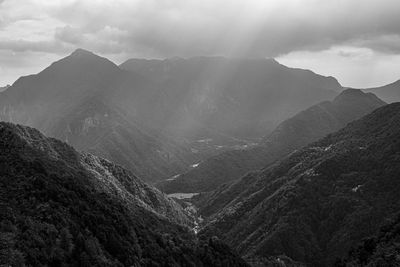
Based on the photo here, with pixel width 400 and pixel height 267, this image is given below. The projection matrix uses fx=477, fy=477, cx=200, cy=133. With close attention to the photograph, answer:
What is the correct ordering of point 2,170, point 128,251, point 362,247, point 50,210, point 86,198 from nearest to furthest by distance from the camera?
point 50,210, point 128,251, point 2,170, point 86,198, point 362,247

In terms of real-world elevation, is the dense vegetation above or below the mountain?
below

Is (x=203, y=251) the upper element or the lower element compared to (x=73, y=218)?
lower

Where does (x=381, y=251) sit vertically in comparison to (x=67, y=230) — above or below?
below

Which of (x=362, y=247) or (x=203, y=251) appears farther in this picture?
(x=362, y=247)

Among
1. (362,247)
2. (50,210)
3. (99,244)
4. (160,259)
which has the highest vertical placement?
(50,210)

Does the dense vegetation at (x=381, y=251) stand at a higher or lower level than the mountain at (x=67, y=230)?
lower

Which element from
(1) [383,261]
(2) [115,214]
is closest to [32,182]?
(2) [115,214]

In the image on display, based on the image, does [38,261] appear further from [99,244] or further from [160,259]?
[160,259]

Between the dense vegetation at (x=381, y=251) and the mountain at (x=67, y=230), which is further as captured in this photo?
the dense vegetation at (x=381, y=251)

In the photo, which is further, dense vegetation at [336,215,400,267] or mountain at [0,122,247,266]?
dense vegetation at [336,215,400,267]

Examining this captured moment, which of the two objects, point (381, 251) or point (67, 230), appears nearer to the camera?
point (67, 230)

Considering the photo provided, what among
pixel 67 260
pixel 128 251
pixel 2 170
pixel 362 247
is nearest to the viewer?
pixel 67 260
